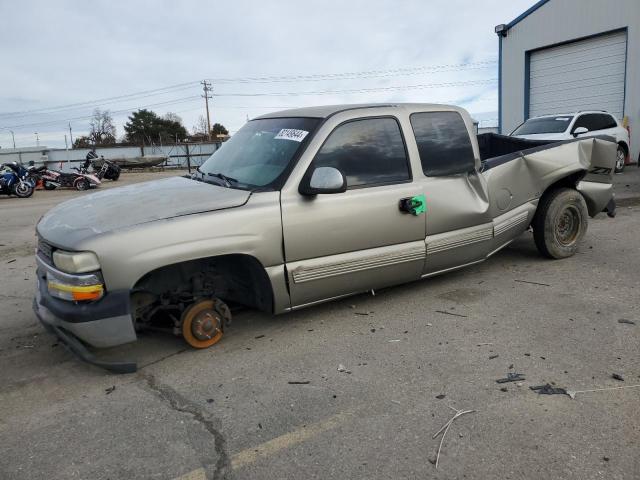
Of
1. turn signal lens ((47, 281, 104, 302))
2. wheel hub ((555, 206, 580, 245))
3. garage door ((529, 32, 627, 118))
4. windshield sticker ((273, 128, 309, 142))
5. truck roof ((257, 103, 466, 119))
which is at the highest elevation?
garage door ((529, 32, 627, 118))

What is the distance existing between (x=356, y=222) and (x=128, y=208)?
5.53 ft

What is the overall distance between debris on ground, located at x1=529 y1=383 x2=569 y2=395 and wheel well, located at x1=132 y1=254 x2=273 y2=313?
6.15 feet

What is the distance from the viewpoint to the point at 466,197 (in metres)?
4.71

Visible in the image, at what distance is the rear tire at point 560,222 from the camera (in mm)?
5641

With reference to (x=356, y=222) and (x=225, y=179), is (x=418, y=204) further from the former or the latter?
(x=225, y=179)

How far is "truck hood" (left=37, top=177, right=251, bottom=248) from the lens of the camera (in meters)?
3.32

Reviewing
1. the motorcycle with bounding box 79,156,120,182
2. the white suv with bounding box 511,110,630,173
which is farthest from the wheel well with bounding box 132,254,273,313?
the motorcycle with bounding box 79,156,120,182

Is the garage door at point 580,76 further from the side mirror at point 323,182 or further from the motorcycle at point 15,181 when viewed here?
the motorcycle at point 15,181

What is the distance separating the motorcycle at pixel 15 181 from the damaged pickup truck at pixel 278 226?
15.3m

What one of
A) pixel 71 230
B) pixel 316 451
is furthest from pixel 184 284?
pixel 316 451

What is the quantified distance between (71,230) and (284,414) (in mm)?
1808

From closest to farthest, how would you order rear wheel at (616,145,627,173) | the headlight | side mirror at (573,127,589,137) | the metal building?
the headlight → side mirror at (573,127,589,137) → rear wheel at (616,145,627,173) → the metal building

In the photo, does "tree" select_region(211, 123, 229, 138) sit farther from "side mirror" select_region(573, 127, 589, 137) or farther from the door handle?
the door handle

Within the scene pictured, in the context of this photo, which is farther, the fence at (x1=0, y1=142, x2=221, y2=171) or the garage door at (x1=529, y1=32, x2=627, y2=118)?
the fence at (x1=0, y1=142, x2=221, y2=171)
